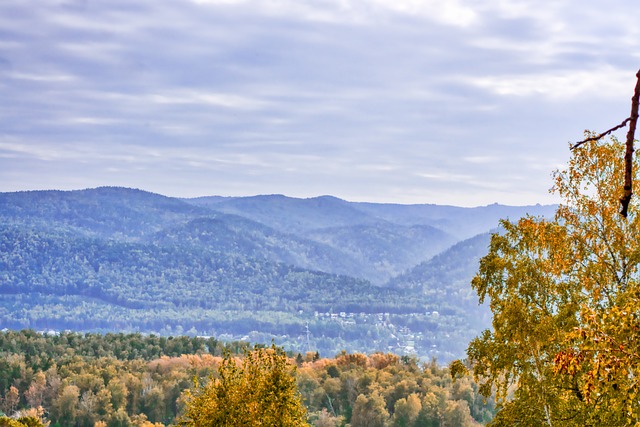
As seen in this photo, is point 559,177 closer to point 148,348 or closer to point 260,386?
point 260,386

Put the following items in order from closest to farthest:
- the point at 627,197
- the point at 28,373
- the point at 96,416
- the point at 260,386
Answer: the point at 627,197 → the point at 260,386 → the point at 96,416 → the point at 28,373

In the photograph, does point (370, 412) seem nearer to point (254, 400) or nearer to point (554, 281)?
point (254, 400)

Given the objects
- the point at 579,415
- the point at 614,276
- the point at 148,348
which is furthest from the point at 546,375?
the point at 148,348

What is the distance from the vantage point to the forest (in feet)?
349

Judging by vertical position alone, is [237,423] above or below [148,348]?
above

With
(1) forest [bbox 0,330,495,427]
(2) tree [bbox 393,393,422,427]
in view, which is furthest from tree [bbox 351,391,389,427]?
(2) tree [bbox 393,393,422,427]

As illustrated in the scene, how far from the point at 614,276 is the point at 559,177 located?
3.27m

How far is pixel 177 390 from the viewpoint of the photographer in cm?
11500

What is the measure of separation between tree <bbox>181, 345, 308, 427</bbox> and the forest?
220 ft

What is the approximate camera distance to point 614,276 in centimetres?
2098

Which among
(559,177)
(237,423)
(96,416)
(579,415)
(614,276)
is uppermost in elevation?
(559,177)

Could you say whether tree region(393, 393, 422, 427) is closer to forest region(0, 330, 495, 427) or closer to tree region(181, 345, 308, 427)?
forest region(0, 330, 495, 427)

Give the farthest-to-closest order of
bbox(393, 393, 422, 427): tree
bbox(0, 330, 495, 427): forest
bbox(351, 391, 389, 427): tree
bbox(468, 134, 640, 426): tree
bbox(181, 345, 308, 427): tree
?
bbox(0, 330, 495, 427): forest → bbox(351, 391, 389, 427): tree → bbox(393, 393, 422, 427): tree → bbox(181, 345, 308, 427): tree → bbox(468, 134, 640, 426): tree

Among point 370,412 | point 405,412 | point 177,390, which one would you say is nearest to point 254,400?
point 405,412
